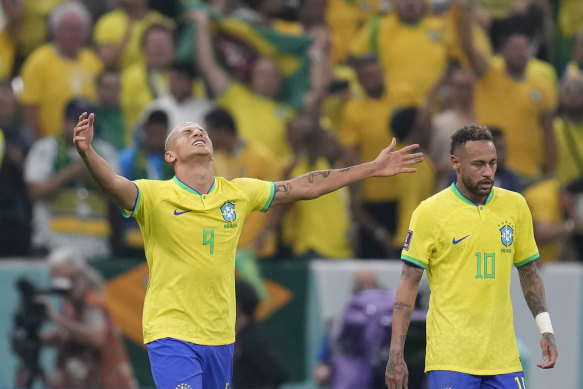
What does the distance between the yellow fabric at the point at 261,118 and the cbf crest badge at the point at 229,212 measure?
5457 mm

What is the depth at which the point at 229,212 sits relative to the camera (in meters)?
7.90

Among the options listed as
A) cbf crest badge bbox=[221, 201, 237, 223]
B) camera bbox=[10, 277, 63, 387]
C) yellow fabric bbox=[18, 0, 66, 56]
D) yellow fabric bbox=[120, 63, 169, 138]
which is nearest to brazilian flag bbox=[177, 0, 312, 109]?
yellow fabric bbox=[120, 63, 169, 138]

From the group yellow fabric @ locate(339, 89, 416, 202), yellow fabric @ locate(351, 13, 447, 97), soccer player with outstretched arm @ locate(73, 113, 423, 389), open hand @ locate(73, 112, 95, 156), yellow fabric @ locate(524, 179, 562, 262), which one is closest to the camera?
open hand @ locate(73, 112, 95, 156)

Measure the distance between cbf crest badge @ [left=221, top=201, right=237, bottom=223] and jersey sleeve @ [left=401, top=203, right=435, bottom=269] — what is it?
4.08 feet

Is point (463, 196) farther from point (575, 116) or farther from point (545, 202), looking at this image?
point (575, 116)

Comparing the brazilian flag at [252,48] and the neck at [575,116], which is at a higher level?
the brazilian flag at [252,48]

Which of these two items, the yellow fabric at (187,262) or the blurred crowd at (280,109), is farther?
the blurred crowd at (280,109)

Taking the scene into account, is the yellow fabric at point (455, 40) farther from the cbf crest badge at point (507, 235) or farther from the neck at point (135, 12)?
the cbf crest badge at point (507, 235)

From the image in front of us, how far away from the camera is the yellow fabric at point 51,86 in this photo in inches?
540

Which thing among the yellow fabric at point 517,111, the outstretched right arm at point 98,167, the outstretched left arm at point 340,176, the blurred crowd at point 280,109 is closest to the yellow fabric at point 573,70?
the blurred crowd at point 280,109

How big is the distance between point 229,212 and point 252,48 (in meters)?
6.21

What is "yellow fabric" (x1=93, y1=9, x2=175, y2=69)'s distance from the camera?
46.4 ft

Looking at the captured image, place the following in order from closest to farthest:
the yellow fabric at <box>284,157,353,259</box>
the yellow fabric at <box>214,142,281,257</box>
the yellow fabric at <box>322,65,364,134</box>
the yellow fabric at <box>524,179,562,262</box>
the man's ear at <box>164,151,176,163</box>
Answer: the man's ear at <box>164,151,176,163</box>, the yellow fabric at <box>524,179,562,262</box>, the yellow fabric at <box>214,142,281,257</box>, the yellow fabric at <box>284,157,353,259</box>, the yellow fabric at <box>322,65,364,134</box>

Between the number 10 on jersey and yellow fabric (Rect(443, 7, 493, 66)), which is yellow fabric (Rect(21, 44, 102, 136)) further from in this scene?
the number 10 on jersey
